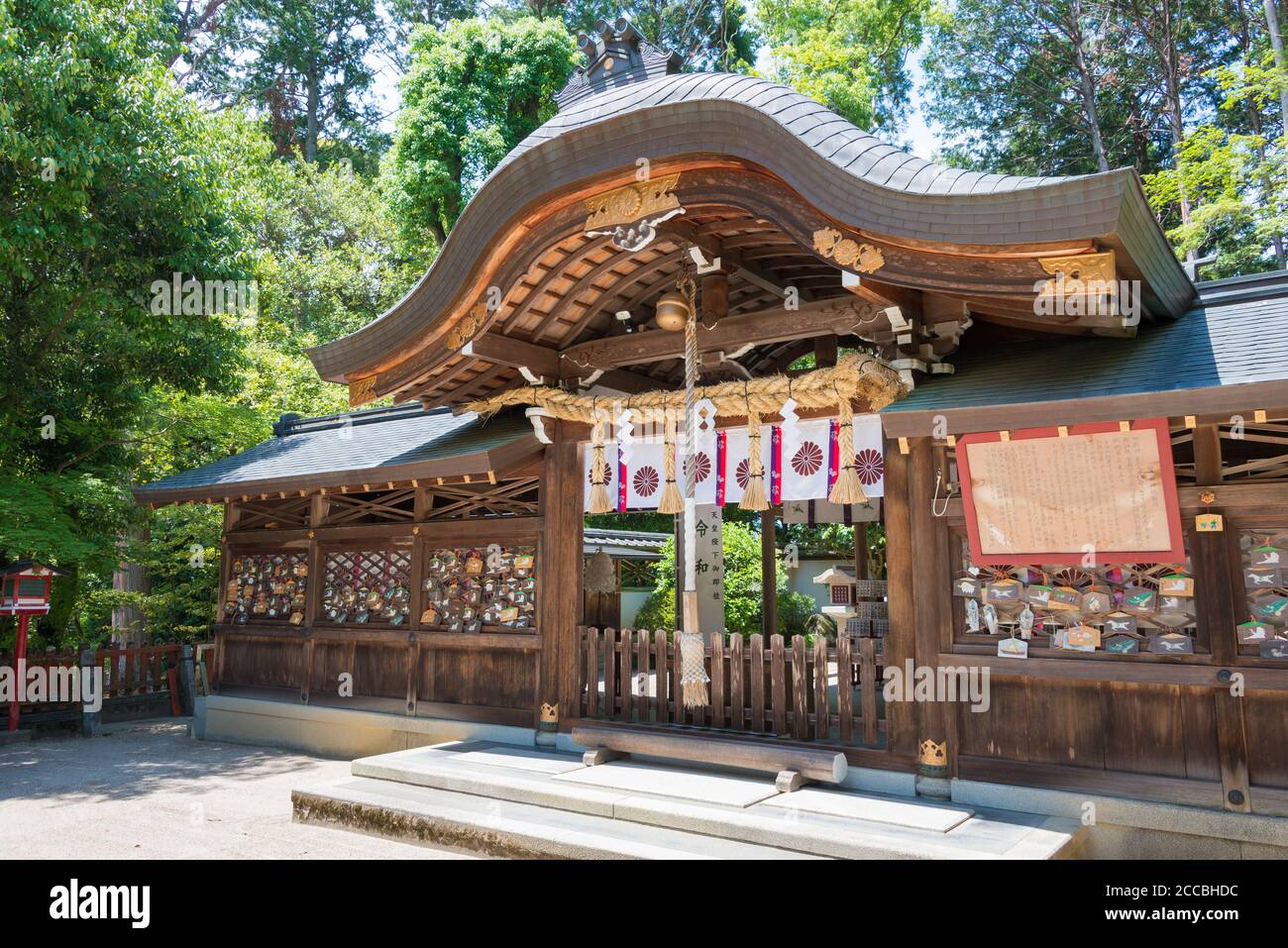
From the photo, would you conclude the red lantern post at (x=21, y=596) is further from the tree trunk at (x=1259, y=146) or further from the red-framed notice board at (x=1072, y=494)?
the tree trunk at (x=1259, y=146)

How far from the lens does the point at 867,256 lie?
616cm

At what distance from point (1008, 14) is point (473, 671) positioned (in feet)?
83.7

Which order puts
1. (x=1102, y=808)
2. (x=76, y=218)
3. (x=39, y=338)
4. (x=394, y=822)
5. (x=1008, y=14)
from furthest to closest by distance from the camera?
1. (x=1008, y=14)
2. (x=39, y=338)
3. (x=76, y=218)
4. (x=394, y=822)
5. (x=1102, y=808)

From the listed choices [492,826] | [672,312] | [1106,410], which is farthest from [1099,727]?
[672,312]

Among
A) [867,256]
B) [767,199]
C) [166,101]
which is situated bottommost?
[867,256]

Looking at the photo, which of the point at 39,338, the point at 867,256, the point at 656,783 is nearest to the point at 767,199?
the point at 867,256

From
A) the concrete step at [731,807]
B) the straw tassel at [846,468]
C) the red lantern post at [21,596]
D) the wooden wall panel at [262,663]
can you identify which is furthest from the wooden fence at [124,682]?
the straw tassel at [846,468]

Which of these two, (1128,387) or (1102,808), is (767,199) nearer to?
(1128,387)

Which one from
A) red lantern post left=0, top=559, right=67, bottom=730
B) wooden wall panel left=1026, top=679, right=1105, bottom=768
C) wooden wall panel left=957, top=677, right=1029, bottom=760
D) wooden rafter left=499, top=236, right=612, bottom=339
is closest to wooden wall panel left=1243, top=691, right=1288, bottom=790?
wooden wall panel left=1026, top=679, right=1105, bottom=768

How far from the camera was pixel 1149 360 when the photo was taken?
227 inches

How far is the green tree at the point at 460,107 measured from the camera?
892 inches

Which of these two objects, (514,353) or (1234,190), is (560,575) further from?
(1234,190)

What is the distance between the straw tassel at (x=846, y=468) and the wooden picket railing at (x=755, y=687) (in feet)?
3.61

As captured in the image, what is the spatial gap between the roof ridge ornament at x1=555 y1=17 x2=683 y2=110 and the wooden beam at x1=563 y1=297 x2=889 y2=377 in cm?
215
